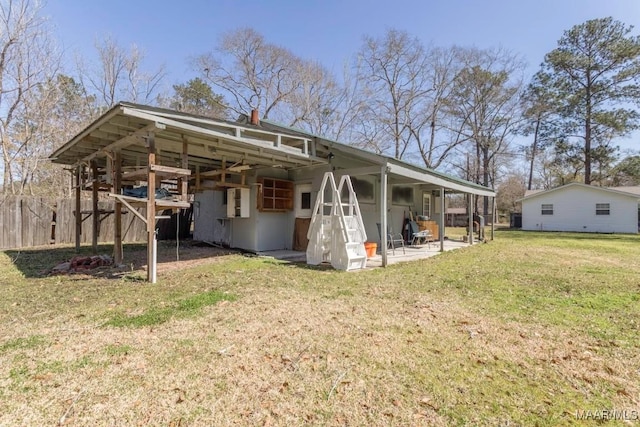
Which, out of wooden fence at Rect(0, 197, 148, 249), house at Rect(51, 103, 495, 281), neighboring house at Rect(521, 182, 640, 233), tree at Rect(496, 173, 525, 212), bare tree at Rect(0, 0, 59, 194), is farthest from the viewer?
tree at Rect(496, 173, 525, 212)

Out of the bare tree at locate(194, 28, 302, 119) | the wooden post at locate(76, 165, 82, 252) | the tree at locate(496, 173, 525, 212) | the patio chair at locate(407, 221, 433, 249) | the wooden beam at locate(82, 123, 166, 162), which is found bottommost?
the patio chair at locate(407, 221, 433, 249)

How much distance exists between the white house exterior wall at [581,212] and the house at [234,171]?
1223 centimetres

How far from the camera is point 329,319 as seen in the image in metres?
3.67

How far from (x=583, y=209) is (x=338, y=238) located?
66.6ft

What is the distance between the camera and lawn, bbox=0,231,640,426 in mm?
2057

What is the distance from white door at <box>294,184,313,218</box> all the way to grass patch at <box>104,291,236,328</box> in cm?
514

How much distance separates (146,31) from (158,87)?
174 inches

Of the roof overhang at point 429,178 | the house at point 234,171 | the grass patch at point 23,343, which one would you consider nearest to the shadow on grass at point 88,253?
the house at point 234,171

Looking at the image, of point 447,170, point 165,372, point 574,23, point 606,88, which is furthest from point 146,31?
point 606,88

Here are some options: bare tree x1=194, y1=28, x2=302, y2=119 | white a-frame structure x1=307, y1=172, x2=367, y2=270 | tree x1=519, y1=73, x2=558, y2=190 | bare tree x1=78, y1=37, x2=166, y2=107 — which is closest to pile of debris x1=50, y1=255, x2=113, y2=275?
white a-frame structure x1=307, y1=172, x2=367, y2=270

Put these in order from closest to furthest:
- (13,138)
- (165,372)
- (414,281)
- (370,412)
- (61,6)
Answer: (370,412) < (165,372) < (414,281) < (61,6) < (13,138)

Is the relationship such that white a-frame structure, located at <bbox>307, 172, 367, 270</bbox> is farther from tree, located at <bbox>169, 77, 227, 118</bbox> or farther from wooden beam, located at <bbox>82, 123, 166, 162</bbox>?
tree, located at <bbox>169, 77, 227, 118</bbox>

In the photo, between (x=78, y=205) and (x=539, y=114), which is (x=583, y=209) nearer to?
(x=539, y=114)

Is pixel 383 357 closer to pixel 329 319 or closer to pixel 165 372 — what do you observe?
pixel 329 319
